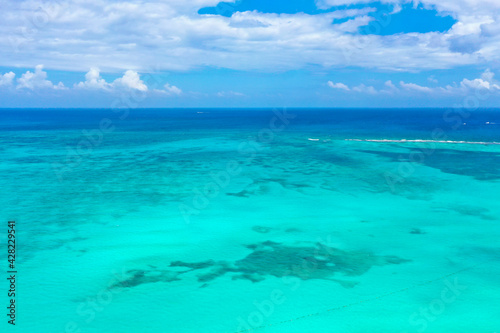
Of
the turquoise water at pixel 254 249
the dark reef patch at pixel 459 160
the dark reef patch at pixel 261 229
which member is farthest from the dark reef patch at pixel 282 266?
the dark reef patch at pixel 459 160

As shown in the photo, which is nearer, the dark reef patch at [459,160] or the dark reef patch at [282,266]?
the dark reef patch at [282,266]

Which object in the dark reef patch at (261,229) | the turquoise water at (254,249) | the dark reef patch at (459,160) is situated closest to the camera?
the turquoise water at (254,249)

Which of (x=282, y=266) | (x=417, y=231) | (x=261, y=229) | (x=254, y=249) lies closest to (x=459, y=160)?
(x=417, y=231)

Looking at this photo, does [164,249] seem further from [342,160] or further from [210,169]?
[342,160]

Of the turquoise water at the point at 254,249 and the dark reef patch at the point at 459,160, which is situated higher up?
the dark reef patch at the point at 459,160

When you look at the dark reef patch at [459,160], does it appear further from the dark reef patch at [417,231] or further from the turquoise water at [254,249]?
the dark reef patch at [417,231]

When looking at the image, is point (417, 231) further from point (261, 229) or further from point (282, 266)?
point (282, 266)

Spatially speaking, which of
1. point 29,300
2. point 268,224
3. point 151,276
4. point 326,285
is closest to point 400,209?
point 268,224

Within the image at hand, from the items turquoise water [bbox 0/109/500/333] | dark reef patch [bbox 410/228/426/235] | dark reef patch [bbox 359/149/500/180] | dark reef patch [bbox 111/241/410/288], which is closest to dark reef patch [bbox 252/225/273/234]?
turquoise water [bbox 0/109/500/333]
